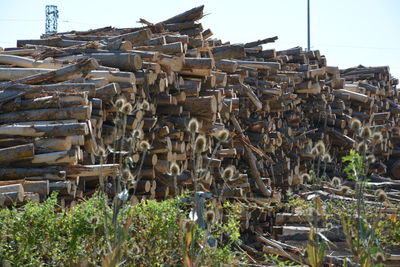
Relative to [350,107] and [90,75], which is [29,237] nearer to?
[90,75]

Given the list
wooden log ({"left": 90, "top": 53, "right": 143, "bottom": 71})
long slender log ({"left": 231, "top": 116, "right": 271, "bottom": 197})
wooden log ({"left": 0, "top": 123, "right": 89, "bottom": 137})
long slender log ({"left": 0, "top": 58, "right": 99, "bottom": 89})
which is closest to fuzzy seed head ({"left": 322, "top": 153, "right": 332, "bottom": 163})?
wooden log ({"left": 0, "top": 123, "right": 89, "bottom": 137})

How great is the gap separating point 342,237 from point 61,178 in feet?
9.50

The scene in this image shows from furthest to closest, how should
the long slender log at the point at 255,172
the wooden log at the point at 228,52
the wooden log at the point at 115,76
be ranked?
the long slender log at the point at 255,172, the wooden log at the point at 228,52, the wooden log at the point at 115,76

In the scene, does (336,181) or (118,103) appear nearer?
(336,181)

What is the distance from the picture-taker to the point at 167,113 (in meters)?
8.84

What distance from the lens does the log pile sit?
261 inches

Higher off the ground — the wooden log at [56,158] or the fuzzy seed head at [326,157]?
the fuzzy seed head at [326,157]

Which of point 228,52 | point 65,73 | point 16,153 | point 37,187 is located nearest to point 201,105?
point 228,52

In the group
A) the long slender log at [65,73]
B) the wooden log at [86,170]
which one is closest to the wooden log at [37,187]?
the wooden log at [86,170]

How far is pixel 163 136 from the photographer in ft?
27.9

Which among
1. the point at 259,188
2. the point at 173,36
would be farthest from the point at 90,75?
the point at 259,188

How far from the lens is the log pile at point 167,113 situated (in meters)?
6.63

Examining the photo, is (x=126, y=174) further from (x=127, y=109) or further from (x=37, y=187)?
(x=37, y=187)

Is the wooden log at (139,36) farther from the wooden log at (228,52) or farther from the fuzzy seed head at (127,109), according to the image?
the fuzzy seed head at (127,109)
